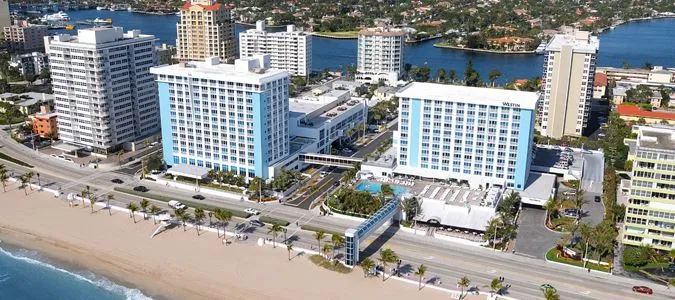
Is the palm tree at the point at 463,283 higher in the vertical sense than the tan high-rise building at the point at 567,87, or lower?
lower

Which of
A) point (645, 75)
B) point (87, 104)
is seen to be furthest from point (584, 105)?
point (87, 104)

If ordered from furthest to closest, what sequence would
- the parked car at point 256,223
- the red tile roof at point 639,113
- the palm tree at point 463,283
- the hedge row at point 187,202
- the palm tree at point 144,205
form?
the red tile roof at point 639,113, the hedge row at point 187,202, the palm tree at point 144,205, the parked car at point 256,223, the palm tree at point 463,283

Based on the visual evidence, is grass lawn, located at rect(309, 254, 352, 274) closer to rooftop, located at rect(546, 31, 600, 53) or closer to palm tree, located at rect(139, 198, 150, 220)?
palm tree, located at rect(139, 198, 150, 220)

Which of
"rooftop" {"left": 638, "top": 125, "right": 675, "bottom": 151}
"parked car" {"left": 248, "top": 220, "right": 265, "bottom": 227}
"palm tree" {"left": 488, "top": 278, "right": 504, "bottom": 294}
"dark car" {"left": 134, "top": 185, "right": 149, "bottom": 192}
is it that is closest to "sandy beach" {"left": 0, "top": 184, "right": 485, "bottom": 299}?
"palm tree" {"left": 488, "top": 278, "right": 504, "bottom": 294}

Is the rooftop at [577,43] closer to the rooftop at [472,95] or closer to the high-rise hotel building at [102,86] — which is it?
the rooftop at [472,95]

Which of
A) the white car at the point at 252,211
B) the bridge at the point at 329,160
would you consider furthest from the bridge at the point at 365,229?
the bridge at the point at 329,160
